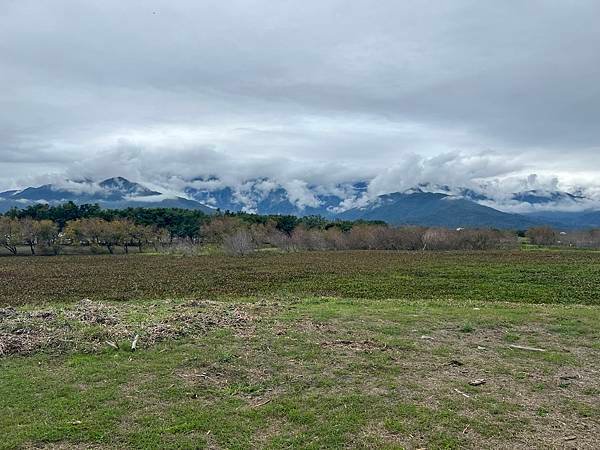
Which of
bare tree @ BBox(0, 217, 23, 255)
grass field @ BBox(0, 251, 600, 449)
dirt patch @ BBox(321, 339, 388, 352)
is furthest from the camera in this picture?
bare tree @ BBox(0, 217, 23, 255)

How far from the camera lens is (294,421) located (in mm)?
7465

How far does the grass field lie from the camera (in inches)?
277

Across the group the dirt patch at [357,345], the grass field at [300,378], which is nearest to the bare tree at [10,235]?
the grass field at [300,378]

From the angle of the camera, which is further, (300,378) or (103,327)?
(103,327)

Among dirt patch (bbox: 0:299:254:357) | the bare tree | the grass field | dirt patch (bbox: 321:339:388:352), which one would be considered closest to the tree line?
the bare tree

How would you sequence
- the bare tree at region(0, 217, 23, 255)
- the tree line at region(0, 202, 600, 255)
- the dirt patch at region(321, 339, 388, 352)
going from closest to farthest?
the dirt patch at region(321, 339, 388, 352), the bare tree at region(0, 217, 23, 255), the tree line at region(0, 202, 600, 255)

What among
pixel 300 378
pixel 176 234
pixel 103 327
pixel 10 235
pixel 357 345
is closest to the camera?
pixel 300 378

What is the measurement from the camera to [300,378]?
375 inches

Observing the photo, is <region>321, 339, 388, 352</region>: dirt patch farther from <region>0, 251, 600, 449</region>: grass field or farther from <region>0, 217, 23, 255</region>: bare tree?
<region>0, 217, 23, 255</region>: bare tree

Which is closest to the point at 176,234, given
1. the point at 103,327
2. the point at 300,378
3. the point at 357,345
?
the point at 103,327

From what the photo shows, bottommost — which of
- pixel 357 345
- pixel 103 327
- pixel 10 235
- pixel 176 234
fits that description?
pixel 176 234

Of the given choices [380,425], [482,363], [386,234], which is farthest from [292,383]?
[386,234]

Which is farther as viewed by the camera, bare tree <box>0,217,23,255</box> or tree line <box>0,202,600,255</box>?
tree line <box>0,202,600,255</box>

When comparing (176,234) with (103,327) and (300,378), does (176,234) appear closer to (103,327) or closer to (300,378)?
(103,327)
